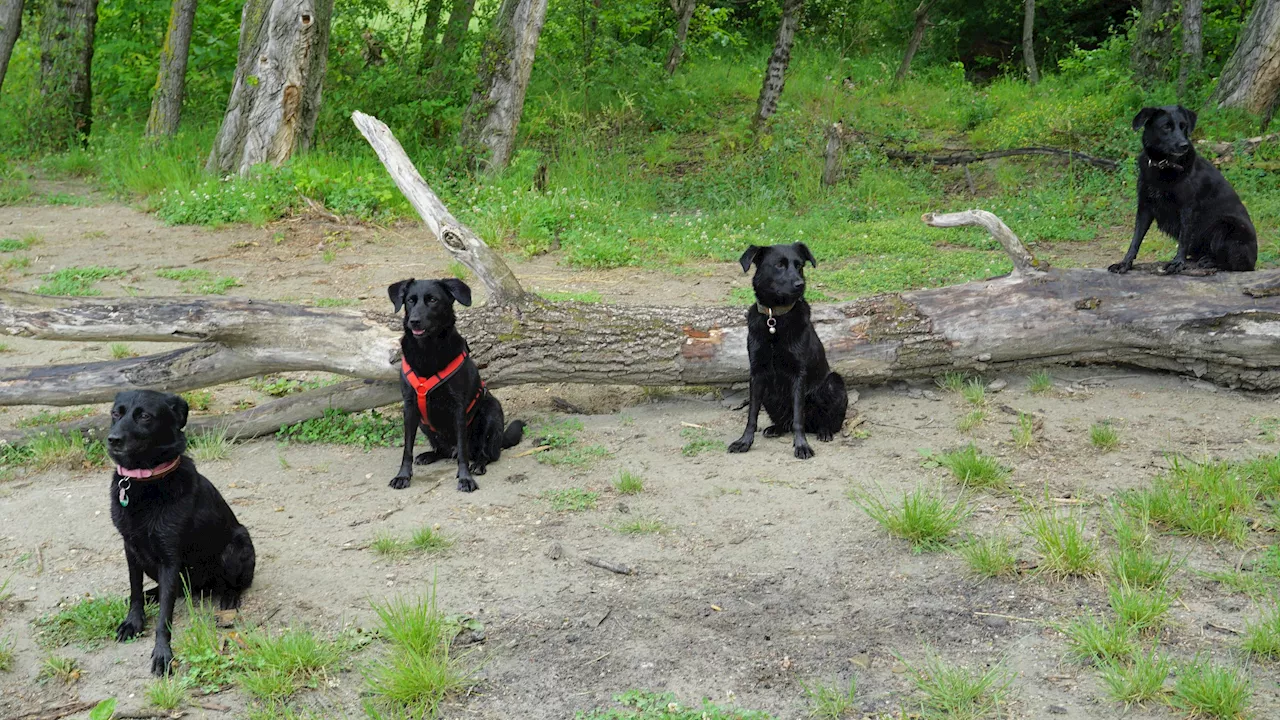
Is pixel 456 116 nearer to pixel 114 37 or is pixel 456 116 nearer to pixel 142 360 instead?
pixel 114 37

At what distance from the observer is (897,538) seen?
438 cm

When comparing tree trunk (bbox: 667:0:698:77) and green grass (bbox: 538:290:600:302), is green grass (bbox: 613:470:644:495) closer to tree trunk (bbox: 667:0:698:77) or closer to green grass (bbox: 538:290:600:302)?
green grass (bbox: 538:290:600:302)

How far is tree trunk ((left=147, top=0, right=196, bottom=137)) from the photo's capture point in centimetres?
1324

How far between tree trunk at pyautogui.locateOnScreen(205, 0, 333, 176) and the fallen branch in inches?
287

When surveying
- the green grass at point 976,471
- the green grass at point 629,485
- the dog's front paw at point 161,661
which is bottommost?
the dog's front paw at point 161,661

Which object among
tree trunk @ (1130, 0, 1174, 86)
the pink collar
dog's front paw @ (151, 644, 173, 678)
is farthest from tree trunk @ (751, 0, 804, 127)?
dog's front paw @ (151, 644, 173, 678)

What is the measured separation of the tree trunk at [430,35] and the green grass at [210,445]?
9272 millimetres

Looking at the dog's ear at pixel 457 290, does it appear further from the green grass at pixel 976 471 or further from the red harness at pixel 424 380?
the green grass at pixel 976 471

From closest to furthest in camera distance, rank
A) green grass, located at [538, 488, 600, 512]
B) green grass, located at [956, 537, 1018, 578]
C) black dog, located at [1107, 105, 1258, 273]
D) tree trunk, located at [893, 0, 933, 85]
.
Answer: green grass, located at [956, 537, 1018, 578]
green grass, located at [538, 488, 600, 512]
black dog, located at [1107, 105, 1258, 273]
tree trunk, located at [893, 0, 933, 85]

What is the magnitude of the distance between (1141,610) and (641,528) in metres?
2.09

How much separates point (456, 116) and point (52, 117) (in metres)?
5.86

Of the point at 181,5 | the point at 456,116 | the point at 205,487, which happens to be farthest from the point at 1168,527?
the point at 181,5

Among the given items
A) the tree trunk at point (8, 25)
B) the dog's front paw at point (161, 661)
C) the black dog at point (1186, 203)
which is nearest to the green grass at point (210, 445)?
the dog's front paw at point (161, 661)

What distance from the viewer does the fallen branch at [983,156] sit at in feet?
38.9
